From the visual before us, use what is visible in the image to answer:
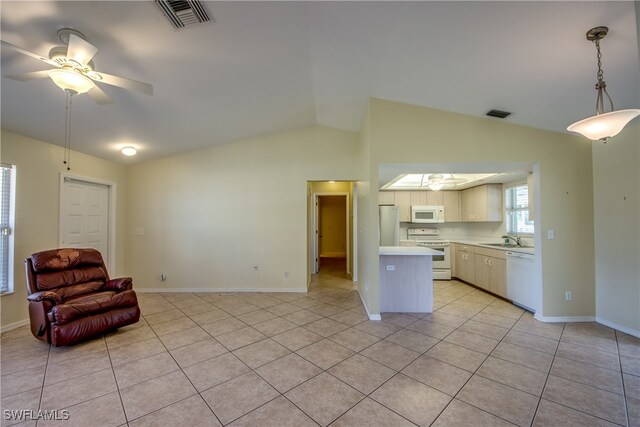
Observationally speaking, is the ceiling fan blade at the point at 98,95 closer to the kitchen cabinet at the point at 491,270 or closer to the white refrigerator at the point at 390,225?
the white refrigerator at the point at 390,225

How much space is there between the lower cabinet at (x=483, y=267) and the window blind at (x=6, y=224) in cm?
687

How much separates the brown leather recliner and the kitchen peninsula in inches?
128

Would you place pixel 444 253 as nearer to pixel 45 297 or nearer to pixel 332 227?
pixel 332 227

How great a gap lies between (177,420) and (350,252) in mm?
4941

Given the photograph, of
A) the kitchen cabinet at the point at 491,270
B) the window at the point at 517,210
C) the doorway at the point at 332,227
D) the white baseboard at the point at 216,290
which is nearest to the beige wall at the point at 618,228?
the kitchen cabinet at the point at 491,270

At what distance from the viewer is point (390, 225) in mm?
5855

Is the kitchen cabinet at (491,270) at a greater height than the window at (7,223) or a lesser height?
lesser

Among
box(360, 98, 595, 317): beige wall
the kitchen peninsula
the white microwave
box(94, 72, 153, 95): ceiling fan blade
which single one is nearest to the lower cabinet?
the white microwave

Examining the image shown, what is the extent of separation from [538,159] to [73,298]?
598cm

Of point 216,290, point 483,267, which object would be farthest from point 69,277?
point 483,267

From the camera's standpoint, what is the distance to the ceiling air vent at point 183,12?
1.83 m

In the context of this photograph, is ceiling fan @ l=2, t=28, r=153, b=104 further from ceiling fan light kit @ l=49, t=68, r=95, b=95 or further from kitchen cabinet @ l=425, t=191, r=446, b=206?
kitchen cabinet @ l=425, t=191, r=446, b=206

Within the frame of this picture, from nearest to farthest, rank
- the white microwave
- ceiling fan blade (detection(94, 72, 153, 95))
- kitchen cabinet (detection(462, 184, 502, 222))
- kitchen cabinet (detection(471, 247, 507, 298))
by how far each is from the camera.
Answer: ceiling fan blade (detection(94, 72, 153, 95))
kitchen cabinet (detection(471, 247, 507, 298))
kitchen cabinet (detection(462, 184, 502, 222))
the white microwave

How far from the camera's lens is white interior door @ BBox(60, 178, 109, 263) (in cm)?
379
